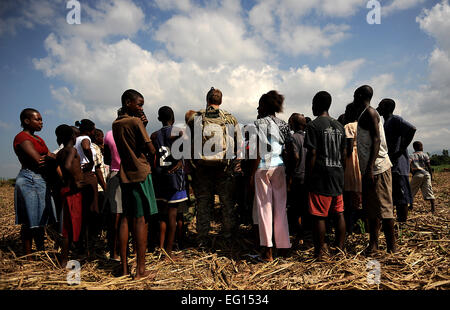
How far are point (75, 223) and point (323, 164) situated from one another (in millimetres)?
3742

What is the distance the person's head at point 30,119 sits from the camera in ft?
11.6

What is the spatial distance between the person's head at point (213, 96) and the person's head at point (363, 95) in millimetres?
2117

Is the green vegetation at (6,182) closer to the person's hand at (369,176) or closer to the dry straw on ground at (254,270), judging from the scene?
the dry straw on ground at (254,270)

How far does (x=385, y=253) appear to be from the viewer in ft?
11.6

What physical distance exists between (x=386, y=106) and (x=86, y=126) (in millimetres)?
5482

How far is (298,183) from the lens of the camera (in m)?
4.32

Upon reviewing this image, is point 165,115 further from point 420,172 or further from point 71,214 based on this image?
point 420,172

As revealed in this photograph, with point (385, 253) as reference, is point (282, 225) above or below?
above

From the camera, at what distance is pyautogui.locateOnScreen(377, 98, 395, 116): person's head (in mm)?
4203

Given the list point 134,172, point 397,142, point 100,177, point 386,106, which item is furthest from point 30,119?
point 397,142

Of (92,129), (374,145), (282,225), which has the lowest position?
(282,225)
